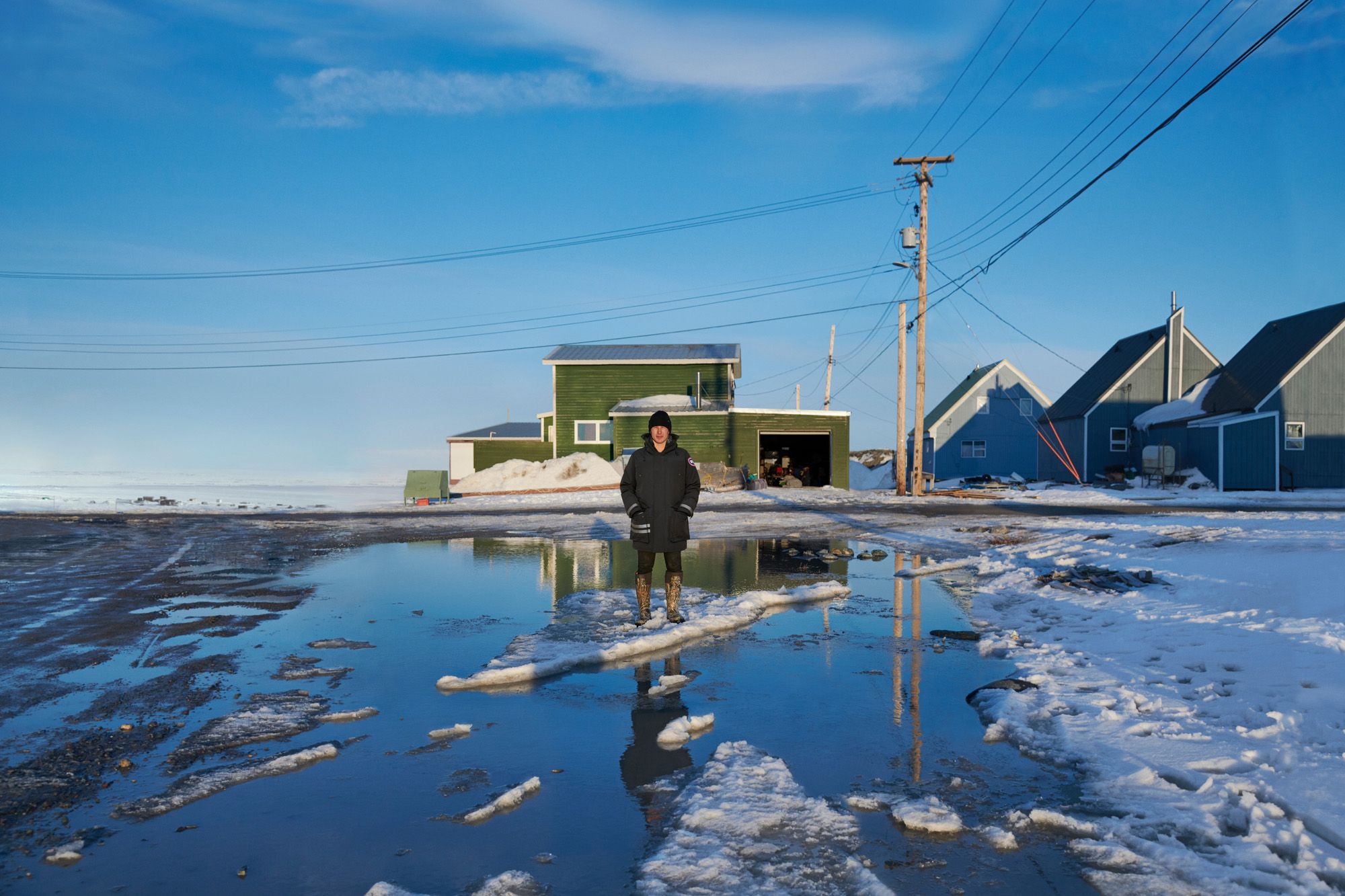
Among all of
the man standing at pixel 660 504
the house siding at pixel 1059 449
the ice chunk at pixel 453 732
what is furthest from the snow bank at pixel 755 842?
the house siding at pixel 1059 449

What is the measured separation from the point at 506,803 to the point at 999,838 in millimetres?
2163

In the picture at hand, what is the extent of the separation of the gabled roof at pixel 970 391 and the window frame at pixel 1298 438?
595 inches

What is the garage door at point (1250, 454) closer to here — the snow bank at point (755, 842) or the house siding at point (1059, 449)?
the house siding at point (1059, 449)

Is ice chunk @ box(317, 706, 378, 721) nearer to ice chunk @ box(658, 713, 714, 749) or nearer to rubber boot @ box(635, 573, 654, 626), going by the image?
ice chunk @ box(658, 713, 714, 749)

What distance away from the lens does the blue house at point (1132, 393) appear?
4184cm

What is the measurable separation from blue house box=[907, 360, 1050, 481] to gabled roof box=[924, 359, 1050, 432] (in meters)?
0.04

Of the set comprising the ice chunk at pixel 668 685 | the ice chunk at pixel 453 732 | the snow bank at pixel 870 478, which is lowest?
the ice chunk at pixel 453 732

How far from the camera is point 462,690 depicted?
6203mm

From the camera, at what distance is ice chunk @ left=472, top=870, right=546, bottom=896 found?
3.25 m

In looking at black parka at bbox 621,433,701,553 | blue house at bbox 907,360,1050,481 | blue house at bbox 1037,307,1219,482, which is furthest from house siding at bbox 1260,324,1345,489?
black parka at bbox 621,433,701,553

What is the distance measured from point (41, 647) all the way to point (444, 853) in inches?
227

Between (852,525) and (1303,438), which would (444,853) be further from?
(1303,438)

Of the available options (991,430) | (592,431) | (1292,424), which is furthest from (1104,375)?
(592,431)

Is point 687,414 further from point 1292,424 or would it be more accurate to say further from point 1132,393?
point 1292,424
